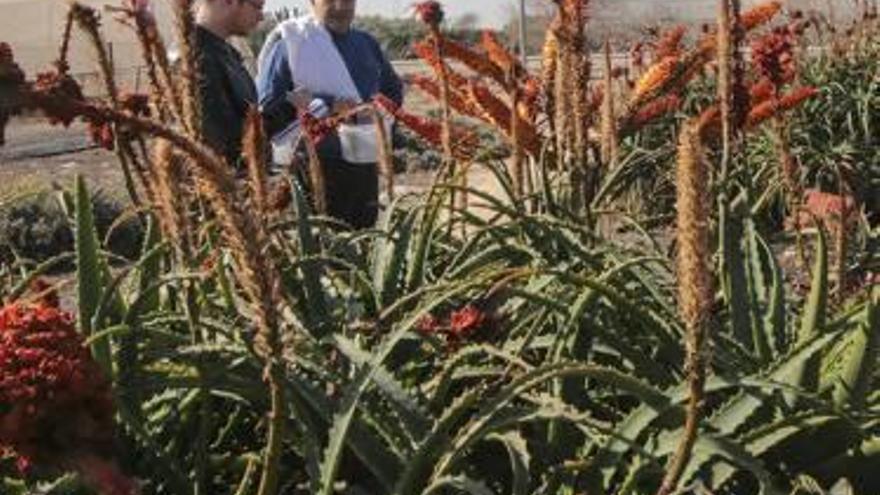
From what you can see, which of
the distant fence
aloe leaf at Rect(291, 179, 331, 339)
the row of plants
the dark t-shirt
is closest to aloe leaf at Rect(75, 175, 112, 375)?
the row of plants

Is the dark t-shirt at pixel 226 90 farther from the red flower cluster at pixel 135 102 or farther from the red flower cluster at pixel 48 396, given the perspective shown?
the red flower cluster at pixel 48 396

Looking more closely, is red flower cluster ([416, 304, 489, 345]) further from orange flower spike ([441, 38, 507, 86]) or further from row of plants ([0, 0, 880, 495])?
orange flower spike ([441, 38, 507, 86])

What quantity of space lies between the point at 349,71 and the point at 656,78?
1922 mm

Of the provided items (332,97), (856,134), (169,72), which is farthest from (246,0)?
(856,134)

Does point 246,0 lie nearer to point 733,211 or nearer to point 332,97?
point 332,97

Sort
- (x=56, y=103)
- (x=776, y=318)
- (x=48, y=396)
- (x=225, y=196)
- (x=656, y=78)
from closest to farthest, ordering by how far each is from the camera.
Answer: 1. (x=56, y=103)
2. (x=225, y=196)
3. (x=48, y=396)
4. (x=776, y=318)
5. (x=656, y=78)

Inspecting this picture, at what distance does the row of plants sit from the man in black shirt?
115 cm

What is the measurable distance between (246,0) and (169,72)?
2341mm

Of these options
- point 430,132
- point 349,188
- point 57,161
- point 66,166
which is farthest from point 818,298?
point 57,161

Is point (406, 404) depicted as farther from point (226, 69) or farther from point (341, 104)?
point (341, 104)

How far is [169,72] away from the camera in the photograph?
1703 mm

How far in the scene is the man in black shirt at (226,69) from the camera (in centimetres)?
364

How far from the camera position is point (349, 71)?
15.6 feet

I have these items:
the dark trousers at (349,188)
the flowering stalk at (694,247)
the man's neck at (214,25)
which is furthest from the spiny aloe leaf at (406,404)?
the dark trousers at (349,188)
